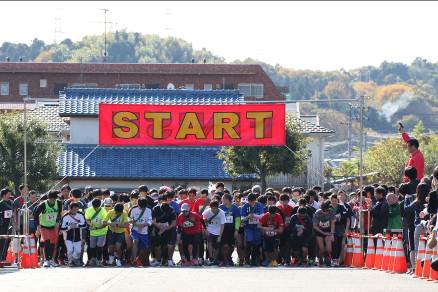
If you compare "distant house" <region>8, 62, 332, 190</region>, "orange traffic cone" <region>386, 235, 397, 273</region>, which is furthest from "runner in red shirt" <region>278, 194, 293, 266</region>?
"distant house" <region>8, 62, 332, 190</region>

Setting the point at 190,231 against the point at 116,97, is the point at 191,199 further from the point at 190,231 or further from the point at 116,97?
the point at 116,97

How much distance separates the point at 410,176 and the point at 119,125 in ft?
40.4

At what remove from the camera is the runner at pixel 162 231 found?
32.6 meters

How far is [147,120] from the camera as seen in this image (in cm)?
3797

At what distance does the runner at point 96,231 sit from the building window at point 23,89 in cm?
8003

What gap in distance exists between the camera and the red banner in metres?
37.8

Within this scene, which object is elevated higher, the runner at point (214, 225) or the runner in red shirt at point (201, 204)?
→ the runner in red shirt at point (201, 204)

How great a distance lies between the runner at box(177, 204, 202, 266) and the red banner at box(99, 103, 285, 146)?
5.63m

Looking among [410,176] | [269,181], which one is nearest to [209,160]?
[269,181]

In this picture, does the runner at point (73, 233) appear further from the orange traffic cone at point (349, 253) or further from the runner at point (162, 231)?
the orange traffic cone at point (349, 253)

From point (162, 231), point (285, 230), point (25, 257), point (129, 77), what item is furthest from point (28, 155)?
point (129, 77)

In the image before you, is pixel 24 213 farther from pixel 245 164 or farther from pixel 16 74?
pixel 16 74

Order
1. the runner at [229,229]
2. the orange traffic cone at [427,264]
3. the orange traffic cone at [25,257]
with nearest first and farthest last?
1. the orange traffic cone at [427,264]
2. the orange traffic cone at [25,257]
3. the runner at [229,229]

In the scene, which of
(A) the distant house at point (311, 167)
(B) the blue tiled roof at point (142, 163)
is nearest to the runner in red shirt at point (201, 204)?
(B) the blue tiled roof at point (142, 163)
